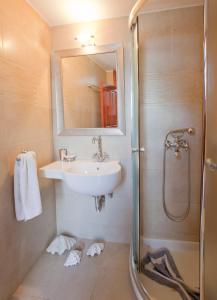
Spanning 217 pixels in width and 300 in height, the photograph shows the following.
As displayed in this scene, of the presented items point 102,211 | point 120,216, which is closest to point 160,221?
point 120,216

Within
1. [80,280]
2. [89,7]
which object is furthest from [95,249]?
[89,7]

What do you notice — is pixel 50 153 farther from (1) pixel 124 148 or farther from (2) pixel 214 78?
(2) pixel 214 78

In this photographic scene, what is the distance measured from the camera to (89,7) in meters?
1.80

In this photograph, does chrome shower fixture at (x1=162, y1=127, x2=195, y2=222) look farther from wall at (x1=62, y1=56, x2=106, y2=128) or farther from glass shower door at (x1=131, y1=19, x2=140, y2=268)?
wall at (x1=62, y1=56, x2=106, y2=128)

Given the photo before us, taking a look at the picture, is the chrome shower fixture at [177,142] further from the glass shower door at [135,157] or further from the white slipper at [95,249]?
the white slipper at [95,249]

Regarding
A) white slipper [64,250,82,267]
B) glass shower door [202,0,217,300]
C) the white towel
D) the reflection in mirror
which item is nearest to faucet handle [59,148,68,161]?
the reflection in mirror

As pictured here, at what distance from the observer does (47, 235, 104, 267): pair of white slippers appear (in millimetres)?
1884

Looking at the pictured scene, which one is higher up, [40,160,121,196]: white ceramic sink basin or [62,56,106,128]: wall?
[62,56,106,128]: wall

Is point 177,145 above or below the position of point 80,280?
above

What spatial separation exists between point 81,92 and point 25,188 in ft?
3.50

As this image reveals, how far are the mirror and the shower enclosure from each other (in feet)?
0.70

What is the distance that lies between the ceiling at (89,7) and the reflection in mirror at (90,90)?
33 cm

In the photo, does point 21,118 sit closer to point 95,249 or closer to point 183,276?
point 95,249

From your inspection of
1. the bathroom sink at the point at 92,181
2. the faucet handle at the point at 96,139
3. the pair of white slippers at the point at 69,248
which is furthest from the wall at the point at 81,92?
the pair of white slippers at the point at 69,248
